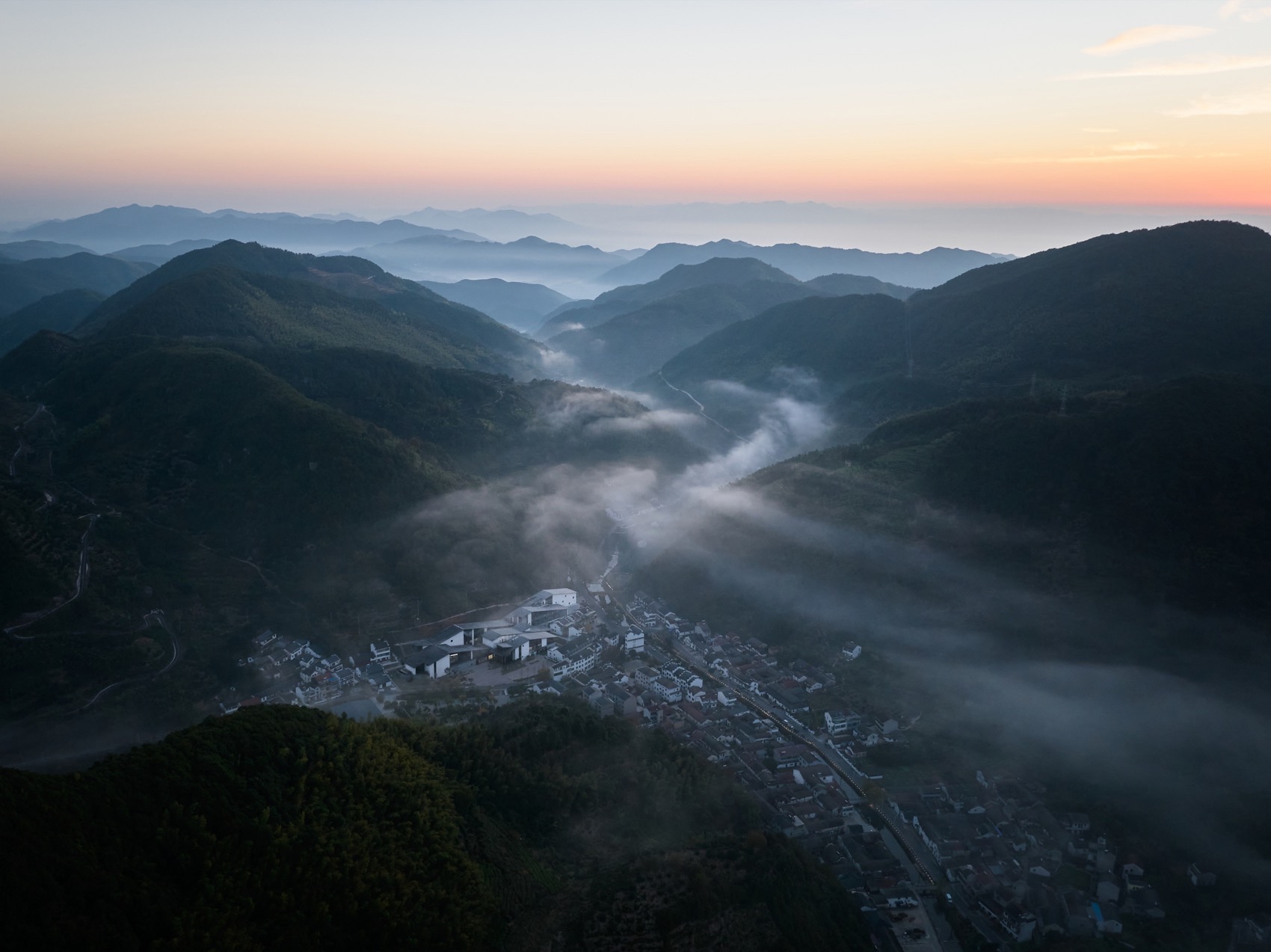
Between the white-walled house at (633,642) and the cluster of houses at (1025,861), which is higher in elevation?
the cluster of houses at (1025,861)

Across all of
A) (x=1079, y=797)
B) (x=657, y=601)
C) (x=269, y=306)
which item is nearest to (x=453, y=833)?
(x=1079, y=797)

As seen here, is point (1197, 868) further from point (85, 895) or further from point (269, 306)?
point (269, 306)

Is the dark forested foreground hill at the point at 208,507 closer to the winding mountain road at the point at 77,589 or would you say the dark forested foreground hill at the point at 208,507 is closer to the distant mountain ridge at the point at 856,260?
the winding mountain road at the point at 77,589

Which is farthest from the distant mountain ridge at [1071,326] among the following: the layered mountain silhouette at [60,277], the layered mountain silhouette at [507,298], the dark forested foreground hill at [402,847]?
the layered mountain silhouette at [60,277]

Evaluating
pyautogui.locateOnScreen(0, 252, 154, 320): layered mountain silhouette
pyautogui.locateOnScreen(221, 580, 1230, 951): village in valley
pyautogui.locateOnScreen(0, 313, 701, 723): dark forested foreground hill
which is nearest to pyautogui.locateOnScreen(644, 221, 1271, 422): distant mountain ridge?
pyautogui.locateOnScreen(0, 313, 701, 723): dark forested foreground hill

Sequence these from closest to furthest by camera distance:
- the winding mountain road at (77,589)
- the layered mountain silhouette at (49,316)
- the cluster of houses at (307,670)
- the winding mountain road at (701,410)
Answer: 1. the winding mountain road at (77,589)
2. the cluster of houses at (307,670)
3. the winding mountain road at (701,410)
4. the layered mountain silhouette at (49,316)

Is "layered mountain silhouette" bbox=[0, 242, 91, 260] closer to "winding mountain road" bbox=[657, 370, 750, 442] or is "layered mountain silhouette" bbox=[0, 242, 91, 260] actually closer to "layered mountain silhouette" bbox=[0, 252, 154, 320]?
"layered mountain silhouette" bbox=[0, 252, 154, 320]

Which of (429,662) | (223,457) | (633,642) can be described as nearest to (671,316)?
(223,457)
